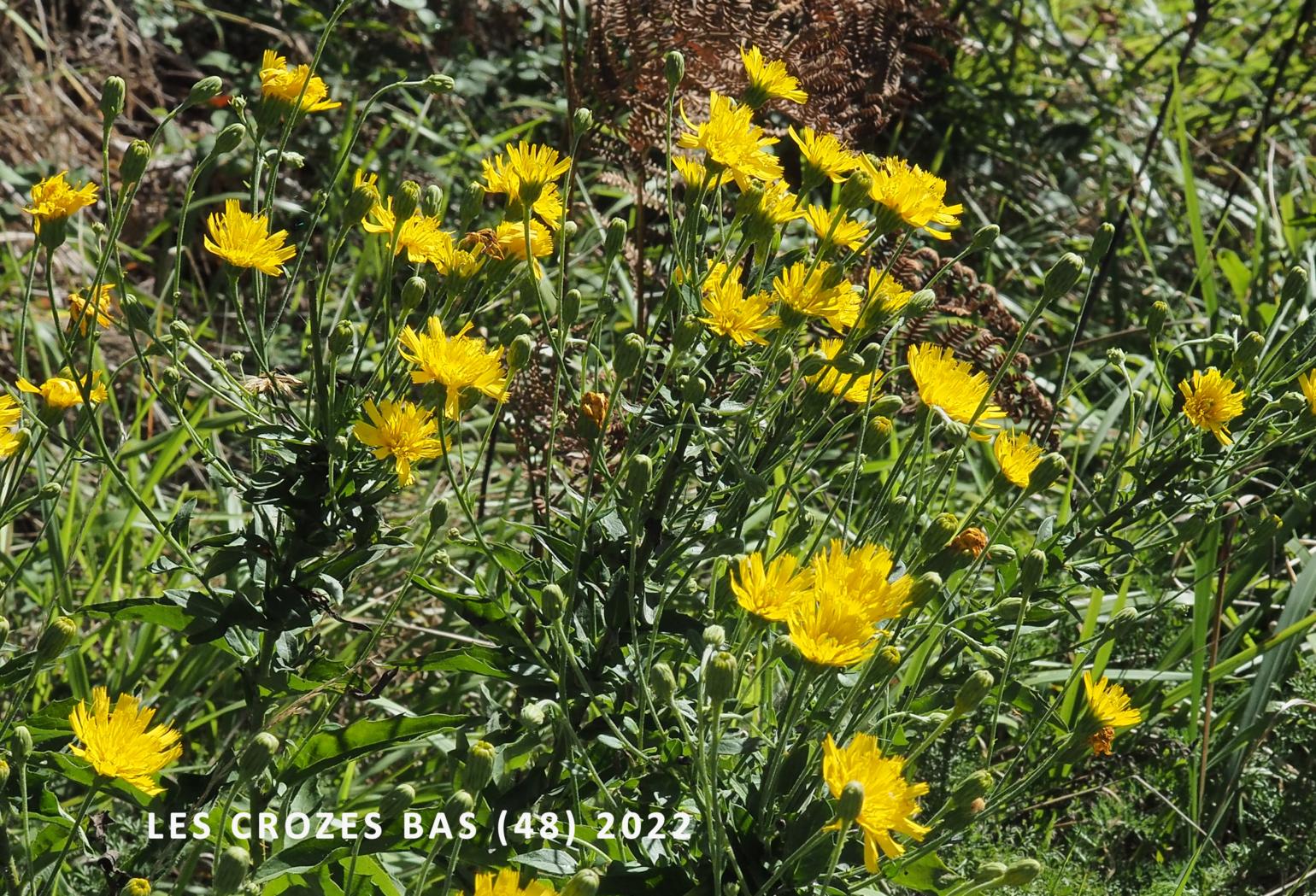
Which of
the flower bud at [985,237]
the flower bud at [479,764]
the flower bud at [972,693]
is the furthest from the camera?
the flower bud at [985,237]

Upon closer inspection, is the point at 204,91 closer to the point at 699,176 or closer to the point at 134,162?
the point at 134,162

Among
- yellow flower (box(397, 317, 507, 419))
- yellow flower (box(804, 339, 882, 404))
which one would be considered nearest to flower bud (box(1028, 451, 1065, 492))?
yellow flower (box(804, 339, 882, 404))

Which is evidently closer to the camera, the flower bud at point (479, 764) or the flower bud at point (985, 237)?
the flower bud at point (479, 764)

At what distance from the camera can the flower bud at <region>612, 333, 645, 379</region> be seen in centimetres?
118

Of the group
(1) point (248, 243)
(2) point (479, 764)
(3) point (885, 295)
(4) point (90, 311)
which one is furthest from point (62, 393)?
(3) point (885, 295)

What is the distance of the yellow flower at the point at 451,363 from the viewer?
3.63 ft

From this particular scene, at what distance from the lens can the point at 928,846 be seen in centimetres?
106

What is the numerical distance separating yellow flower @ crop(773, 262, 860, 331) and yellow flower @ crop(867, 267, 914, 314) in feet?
0.10

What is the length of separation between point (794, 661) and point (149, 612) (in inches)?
24.6

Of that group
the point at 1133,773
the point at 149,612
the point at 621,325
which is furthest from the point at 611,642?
the point at 621,325

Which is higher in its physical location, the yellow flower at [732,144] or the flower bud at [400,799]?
the yellow flower at [732,144]

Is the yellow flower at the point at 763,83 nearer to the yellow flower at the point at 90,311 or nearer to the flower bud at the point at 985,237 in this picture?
the flower bud at the point at 985,237

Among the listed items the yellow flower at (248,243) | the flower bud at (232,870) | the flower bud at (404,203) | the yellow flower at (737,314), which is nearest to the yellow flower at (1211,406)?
the yellow flower at (737,314)

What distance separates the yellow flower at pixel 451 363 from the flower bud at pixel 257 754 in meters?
0.31
